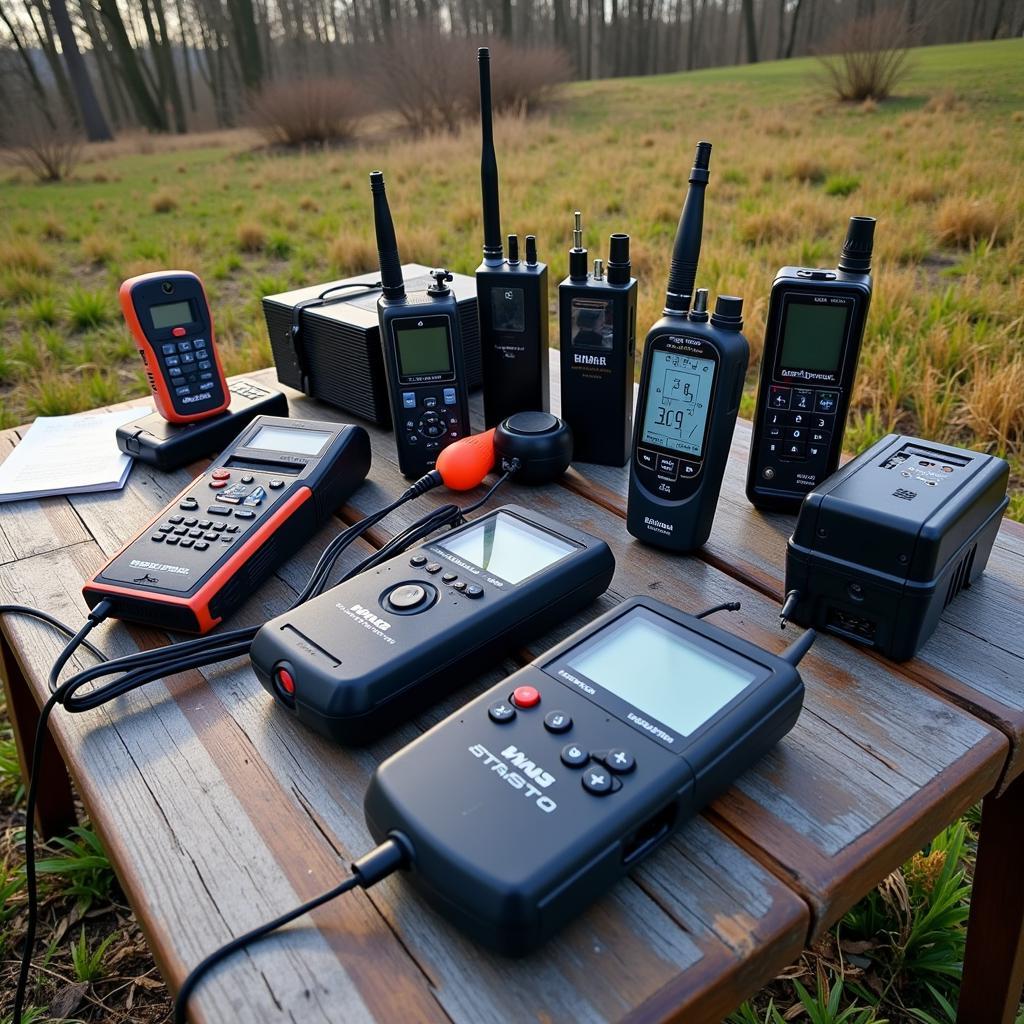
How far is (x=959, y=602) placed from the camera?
36.8 inches

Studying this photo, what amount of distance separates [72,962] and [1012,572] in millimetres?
1582

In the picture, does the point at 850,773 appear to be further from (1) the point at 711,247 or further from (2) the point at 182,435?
(1) the point at 711,247

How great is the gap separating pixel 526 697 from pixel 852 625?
0.41 m

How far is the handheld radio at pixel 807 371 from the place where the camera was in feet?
3.21

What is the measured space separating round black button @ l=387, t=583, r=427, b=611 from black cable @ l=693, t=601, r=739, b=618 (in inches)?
12.2

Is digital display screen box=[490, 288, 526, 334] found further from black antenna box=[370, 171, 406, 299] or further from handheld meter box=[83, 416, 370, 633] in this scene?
handheld meter box=[83, 416, 370, 633]

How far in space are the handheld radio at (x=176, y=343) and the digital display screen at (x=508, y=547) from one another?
704mm

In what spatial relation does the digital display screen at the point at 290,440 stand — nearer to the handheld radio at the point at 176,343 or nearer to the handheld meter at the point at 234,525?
the handheld meter at the point at 234,525

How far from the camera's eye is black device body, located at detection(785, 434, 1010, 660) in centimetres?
80

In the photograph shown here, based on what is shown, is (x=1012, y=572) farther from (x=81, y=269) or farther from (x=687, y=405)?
(x=81, y=269)

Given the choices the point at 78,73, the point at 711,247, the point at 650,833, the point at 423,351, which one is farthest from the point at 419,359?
the point at 78,73

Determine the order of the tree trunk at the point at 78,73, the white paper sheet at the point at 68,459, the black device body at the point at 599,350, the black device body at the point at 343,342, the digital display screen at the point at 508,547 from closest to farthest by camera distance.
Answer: the digital display screen at the point at 508,547, the black device body at the point at 599,350, the white paper sheet at the point at 68,459, the black device body at the point at 343,342, the tree trunk at the point at 78,73

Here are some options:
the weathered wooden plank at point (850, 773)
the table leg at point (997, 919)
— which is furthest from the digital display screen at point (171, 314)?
the table leg at point (997, 919)

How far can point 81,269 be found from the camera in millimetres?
5270
